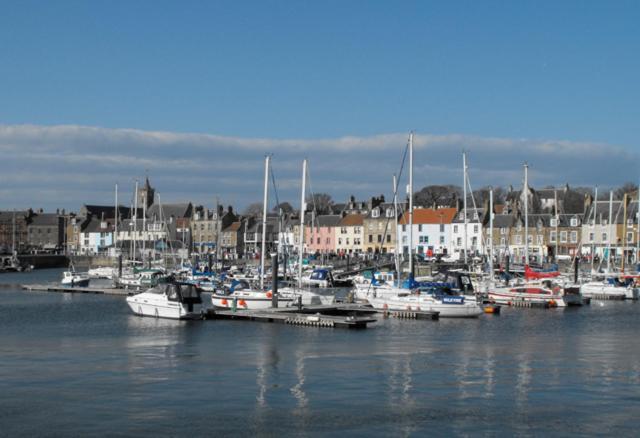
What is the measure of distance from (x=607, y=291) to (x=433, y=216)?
61.5 m

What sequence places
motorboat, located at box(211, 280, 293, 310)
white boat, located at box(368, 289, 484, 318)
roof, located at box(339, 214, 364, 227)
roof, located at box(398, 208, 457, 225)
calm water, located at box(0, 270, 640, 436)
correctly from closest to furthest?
calm water, located at box(0, 270, 640, 436)
white boat, located at box(368, 289, 484, 318)
motorboat, located at box(211, 280, 293, 310)
roof, located at box(398, 208, 457, 225)
roof, located at box(339, 214, 364, 227)

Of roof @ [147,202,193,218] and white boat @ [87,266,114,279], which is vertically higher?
roof @ [147,202,193,218]

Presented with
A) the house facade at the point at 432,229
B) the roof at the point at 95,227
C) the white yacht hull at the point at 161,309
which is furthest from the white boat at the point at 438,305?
the roof at the point at 95,227

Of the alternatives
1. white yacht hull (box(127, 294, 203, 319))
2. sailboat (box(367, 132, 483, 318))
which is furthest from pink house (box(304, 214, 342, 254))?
white yacht hull (box(127, 294, 203, 319))

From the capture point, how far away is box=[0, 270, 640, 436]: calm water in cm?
2658

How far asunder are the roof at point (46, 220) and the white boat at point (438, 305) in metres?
150

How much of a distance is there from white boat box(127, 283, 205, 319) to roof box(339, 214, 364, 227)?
295ft

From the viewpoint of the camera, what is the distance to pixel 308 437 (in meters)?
25.0

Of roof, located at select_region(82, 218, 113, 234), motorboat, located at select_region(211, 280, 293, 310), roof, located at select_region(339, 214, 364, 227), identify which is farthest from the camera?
roof, located at select_region(82, 218, 113, 234)

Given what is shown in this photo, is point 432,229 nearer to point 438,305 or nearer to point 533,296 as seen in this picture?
point 533,296

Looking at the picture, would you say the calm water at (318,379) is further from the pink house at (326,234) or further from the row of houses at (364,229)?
the pink house at (326,234)

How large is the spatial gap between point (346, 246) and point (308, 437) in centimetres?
12091

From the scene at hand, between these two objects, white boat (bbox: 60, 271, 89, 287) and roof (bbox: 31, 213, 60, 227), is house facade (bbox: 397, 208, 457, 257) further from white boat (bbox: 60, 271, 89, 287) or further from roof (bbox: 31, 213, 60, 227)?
roof (bbox: 31, 213, 60, 227)

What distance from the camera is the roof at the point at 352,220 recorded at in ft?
477
